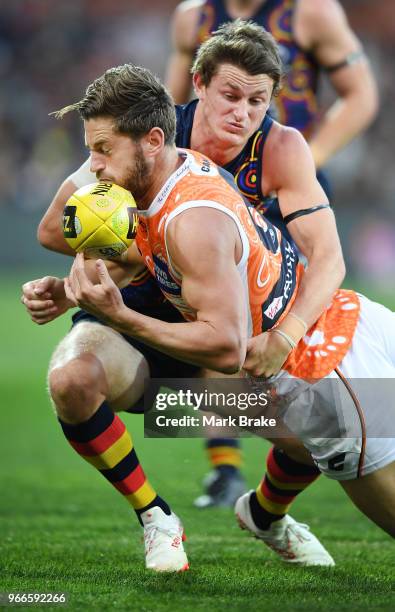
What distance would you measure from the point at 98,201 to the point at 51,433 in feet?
20.6

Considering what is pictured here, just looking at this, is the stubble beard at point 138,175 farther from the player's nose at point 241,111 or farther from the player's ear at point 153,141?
the player's nose at point 241,111

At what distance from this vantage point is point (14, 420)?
996 cm

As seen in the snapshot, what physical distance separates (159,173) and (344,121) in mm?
2656

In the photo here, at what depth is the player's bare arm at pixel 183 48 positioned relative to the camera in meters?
6.00

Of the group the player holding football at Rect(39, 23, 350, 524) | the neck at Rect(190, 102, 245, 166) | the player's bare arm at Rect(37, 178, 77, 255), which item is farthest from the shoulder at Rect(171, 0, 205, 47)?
the player's bare arm at Rect(37, 178, 77, 255)

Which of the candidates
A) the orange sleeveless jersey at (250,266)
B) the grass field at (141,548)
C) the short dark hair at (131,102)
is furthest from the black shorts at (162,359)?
the short dark hair at (131,102)

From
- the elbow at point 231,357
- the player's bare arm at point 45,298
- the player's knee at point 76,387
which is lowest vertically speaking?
the player's knee at point 76,387

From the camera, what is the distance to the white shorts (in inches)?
157

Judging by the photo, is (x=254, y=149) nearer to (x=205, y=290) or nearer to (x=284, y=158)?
(x=284, y=158)

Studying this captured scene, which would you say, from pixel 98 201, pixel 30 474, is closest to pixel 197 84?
pixel 98 201

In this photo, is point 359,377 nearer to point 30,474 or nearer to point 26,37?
point 30,474

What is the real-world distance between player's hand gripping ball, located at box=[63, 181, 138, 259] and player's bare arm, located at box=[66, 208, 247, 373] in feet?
0.34

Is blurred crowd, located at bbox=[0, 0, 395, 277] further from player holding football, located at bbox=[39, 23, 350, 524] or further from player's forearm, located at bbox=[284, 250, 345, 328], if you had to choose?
player's forearm, located at bbox=[284, 250, 345, 328]

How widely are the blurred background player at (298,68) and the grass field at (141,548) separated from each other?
0.41m
